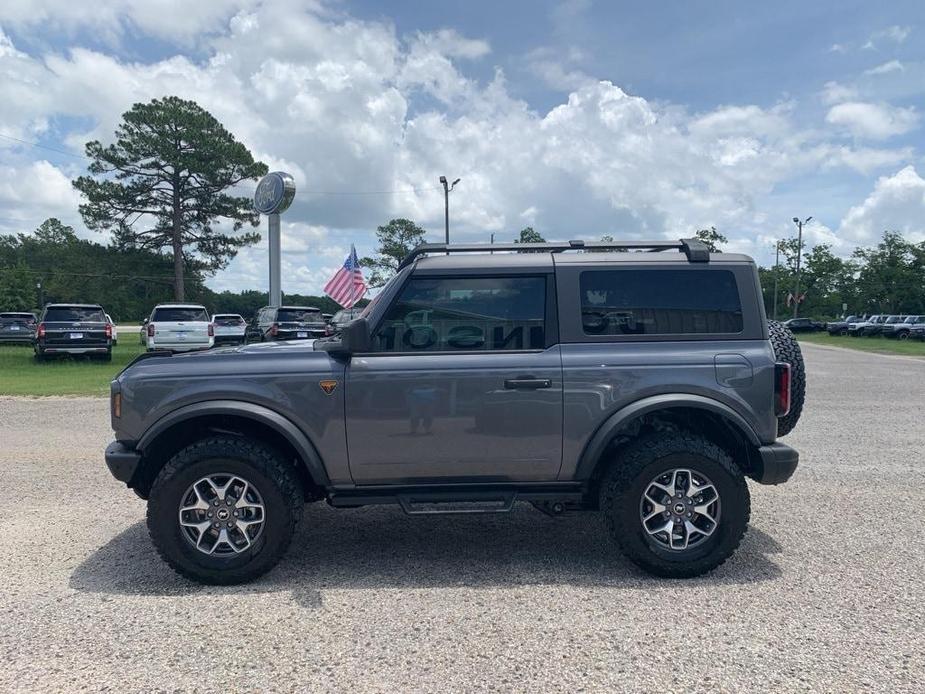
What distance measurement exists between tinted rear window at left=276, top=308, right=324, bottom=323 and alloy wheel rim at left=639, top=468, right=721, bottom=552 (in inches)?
772

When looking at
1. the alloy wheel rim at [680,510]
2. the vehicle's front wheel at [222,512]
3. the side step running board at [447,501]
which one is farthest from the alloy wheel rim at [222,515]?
the alloy wheel rim at [680,510]

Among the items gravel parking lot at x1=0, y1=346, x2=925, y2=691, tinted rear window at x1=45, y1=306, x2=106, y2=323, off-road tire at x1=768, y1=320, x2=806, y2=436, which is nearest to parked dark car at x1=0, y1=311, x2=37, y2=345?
tinted rear window at x1=45, y1=306, x2=106, y2=323

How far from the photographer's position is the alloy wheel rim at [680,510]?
12.7 feet

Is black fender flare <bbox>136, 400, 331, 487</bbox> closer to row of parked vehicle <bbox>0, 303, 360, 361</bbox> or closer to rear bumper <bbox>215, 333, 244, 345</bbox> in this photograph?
row of parked vehicle <bbox>0, 303, 360, 361</bbox>

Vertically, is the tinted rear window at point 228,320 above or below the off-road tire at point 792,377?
above

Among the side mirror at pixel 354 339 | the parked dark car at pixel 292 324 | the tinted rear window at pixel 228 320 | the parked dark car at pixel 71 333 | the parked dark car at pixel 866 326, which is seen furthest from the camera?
the parked dark car at pixel 866 326

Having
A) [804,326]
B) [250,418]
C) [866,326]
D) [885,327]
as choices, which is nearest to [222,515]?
[250,418]

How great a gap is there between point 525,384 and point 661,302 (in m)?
1.01

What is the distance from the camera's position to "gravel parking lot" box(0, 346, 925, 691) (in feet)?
9.43

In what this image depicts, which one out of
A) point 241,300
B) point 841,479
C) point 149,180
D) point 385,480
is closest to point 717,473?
point 385,480

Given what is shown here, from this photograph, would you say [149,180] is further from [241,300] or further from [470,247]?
[241,300]

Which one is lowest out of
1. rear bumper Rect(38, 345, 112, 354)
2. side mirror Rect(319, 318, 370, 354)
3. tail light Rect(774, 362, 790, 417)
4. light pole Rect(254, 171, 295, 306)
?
rear bumper Rect(38, 345, 112, 354)

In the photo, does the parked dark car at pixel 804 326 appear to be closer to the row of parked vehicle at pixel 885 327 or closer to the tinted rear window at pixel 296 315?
the row of parked vehicle at pixel 885 327

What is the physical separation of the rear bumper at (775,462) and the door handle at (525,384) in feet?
4.50
